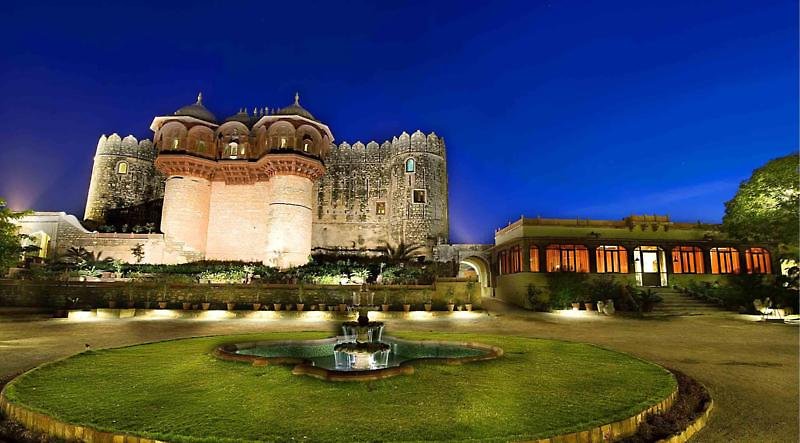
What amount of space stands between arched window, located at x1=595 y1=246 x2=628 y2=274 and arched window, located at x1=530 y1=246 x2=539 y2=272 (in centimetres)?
313

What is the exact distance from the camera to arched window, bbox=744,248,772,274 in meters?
21.5

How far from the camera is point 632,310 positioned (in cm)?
1692

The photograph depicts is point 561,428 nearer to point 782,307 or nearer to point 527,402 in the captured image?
point 527,402

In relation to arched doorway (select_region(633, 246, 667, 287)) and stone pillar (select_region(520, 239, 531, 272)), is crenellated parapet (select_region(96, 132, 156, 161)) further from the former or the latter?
arched doorway (select_region(633, 246, 667, 287))

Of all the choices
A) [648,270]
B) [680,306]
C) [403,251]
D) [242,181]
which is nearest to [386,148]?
[403,251]

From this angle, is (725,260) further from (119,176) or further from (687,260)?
(119,176)

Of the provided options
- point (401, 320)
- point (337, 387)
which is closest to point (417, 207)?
point (401, 320)

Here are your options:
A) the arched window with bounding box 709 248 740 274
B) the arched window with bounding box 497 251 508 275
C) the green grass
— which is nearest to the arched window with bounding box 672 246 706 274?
the arched window with bounding box 709 248 740 274

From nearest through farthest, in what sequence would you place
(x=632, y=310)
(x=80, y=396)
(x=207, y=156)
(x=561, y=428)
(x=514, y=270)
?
(x=561, y=428) < (x=80, y=396) < (x=632, y=310) < (x=514, y=270) < (x=207, y=156)

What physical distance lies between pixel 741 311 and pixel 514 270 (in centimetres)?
910

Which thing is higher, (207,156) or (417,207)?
(207,156)

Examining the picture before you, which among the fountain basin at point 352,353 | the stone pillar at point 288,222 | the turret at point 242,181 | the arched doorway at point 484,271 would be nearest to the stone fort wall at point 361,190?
the arched doorway at point 484,271

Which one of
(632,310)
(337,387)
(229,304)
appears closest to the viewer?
(337,387)

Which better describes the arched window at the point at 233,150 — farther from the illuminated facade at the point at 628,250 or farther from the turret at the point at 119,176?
the illuminated facade at the point at 628,250
